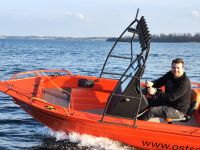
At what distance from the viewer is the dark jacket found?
750 centimetres

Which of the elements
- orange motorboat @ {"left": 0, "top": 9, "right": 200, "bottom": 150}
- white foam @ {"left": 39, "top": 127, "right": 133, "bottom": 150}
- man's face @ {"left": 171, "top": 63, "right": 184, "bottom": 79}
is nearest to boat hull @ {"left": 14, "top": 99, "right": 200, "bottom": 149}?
orange motorboat @ {"left": 0, "top": 9, "right": 200, "bottom": 150}

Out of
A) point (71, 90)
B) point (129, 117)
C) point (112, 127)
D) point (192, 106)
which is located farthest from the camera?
point (71, 90)

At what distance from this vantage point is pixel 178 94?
24.6 ft

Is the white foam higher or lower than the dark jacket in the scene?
lower

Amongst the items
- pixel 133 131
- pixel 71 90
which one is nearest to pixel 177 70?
pixel 133 131

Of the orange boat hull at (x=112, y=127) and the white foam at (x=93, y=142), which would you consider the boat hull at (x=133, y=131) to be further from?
the white foam at (x=93, y=142)

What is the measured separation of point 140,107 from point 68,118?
145cm

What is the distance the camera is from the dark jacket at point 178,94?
7496mm

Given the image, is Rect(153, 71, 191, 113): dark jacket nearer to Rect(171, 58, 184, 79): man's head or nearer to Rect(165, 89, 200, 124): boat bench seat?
Rect(171, 58, 184, 79): man's head

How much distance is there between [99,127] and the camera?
7.66m

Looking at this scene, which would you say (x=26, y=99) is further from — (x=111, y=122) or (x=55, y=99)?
(x=111, y=122)

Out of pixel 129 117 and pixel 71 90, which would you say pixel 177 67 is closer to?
pixel 129 117

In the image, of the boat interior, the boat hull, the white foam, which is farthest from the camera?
the boat interior

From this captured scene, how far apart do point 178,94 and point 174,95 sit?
8cm
